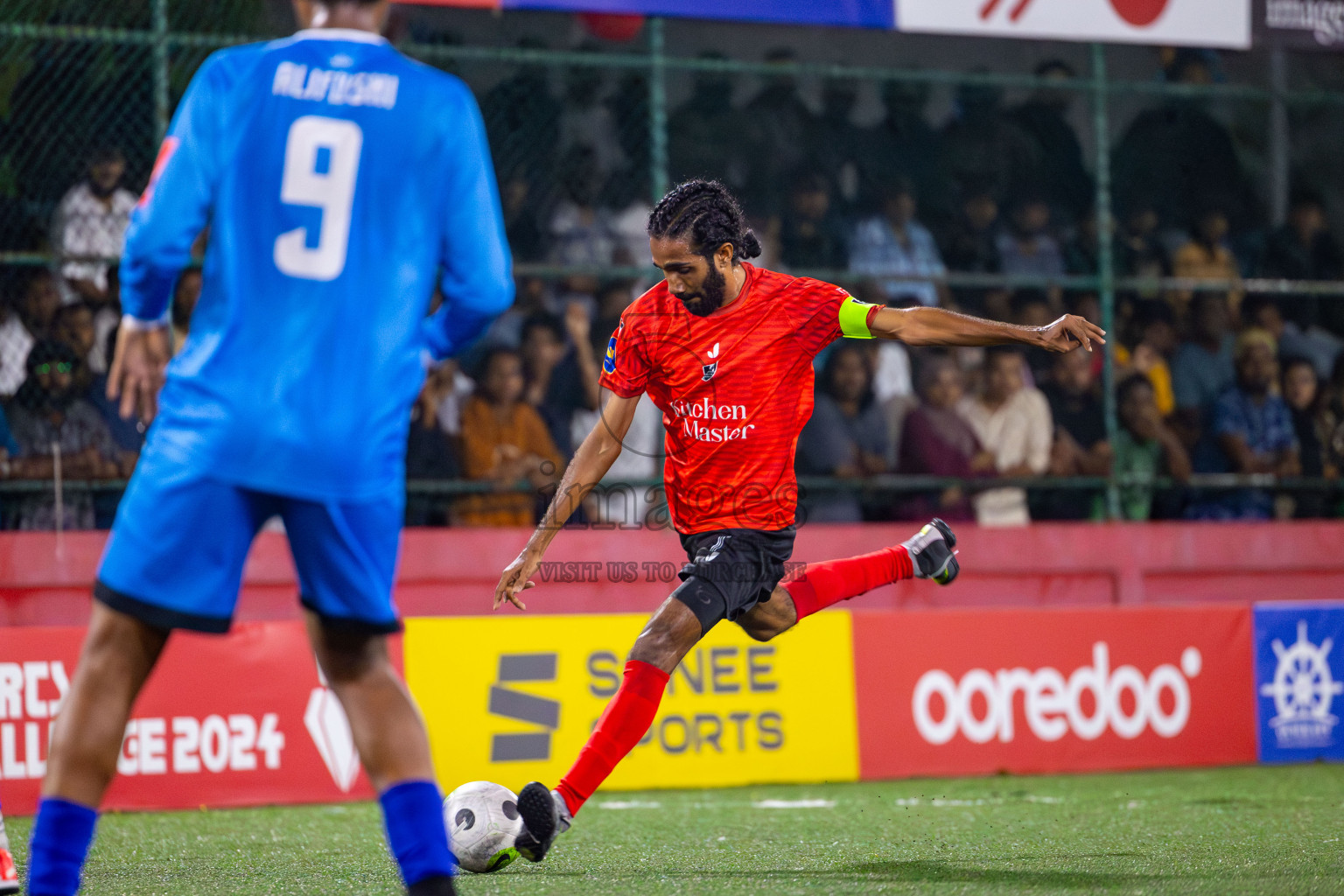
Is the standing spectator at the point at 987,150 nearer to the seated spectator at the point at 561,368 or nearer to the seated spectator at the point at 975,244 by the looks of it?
the seated spectator at the point at 975,244

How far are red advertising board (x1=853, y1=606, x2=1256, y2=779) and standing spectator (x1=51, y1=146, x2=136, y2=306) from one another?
419 centimetres

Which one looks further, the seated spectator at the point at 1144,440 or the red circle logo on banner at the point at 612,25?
the red circle logo on banner at the point at 612,25

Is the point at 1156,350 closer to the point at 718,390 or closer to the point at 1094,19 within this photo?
the point at 1094,19

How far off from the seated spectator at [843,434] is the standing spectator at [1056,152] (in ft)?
7.88

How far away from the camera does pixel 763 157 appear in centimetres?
1047

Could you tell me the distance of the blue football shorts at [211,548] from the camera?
9.22 feet

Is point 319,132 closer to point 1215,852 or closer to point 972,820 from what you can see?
point 1215,852

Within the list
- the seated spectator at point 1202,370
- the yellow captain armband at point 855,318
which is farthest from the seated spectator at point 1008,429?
the yellow captain armband at point 855,318

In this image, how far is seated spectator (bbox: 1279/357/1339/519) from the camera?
31.9 ft

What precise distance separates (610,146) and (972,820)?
541 centimetres

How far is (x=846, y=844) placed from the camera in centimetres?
526

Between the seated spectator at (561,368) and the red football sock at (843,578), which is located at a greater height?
the seated spectator at (561,368)

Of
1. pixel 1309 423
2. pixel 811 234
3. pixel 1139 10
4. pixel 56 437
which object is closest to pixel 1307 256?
pixel 1309 423

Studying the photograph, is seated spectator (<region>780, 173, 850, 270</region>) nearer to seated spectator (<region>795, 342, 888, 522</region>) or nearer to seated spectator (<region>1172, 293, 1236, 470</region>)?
seated spectator (<region>795, 342, 888, 522</region>)
